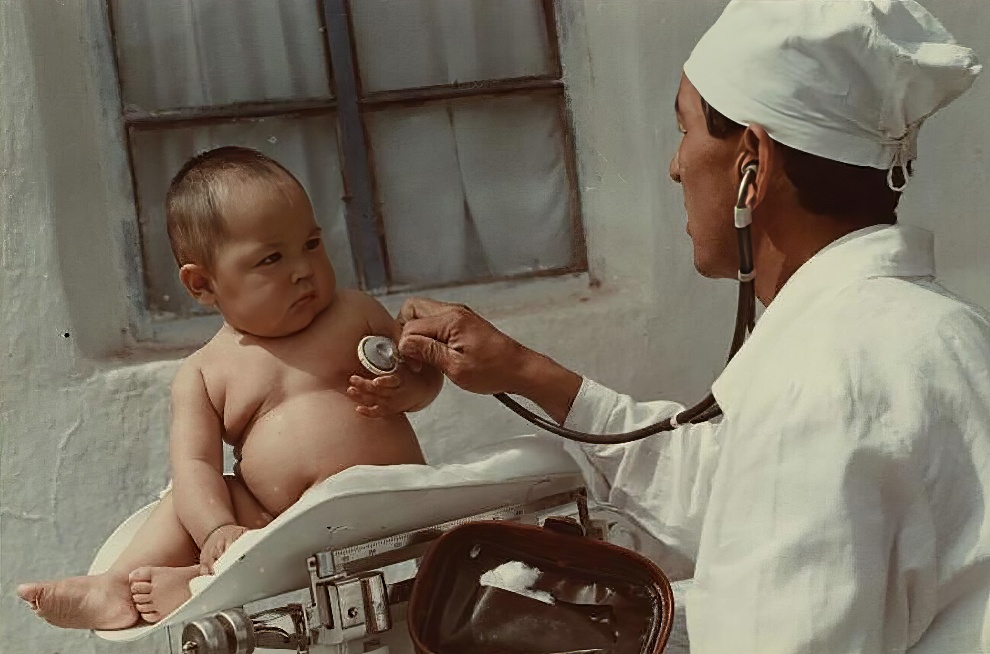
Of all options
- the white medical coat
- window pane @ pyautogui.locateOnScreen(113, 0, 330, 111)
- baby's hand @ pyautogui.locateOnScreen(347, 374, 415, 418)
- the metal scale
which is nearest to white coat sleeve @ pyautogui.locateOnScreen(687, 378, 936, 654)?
the white medical coat

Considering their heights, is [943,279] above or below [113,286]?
below

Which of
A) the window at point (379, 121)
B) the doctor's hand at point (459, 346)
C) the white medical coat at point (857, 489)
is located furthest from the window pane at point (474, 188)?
the white medical coat at point (857, 489)

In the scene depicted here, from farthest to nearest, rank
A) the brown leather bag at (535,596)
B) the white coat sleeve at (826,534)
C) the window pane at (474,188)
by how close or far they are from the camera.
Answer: the window pane at (474,188) < the brown leather bag at (535,596) < the white coat sleeve at (826,534)

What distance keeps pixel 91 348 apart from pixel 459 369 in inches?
18.8

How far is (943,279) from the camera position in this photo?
5.37 feet

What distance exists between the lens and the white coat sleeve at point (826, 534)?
877 millimetres

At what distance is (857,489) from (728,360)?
0.40m

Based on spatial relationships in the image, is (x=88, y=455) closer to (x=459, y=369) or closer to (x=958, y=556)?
(x=459, y=369)

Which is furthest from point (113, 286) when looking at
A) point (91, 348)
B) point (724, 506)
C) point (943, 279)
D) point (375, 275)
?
point (943, 279)

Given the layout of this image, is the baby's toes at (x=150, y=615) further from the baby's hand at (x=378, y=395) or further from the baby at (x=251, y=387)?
the baby's hand at (x=378, y=395)

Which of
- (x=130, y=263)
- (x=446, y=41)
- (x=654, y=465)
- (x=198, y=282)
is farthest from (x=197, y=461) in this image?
(x=446, y=41)

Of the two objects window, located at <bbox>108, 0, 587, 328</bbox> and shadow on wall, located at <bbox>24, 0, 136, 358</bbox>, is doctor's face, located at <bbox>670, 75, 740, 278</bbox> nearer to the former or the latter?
window, located at <bbox>108, 0, 587, 328</bbox>

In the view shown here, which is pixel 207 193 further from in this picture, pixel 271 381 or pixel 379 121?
pixel 379 121

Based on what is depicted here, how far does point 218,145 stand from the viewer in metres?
1.46
